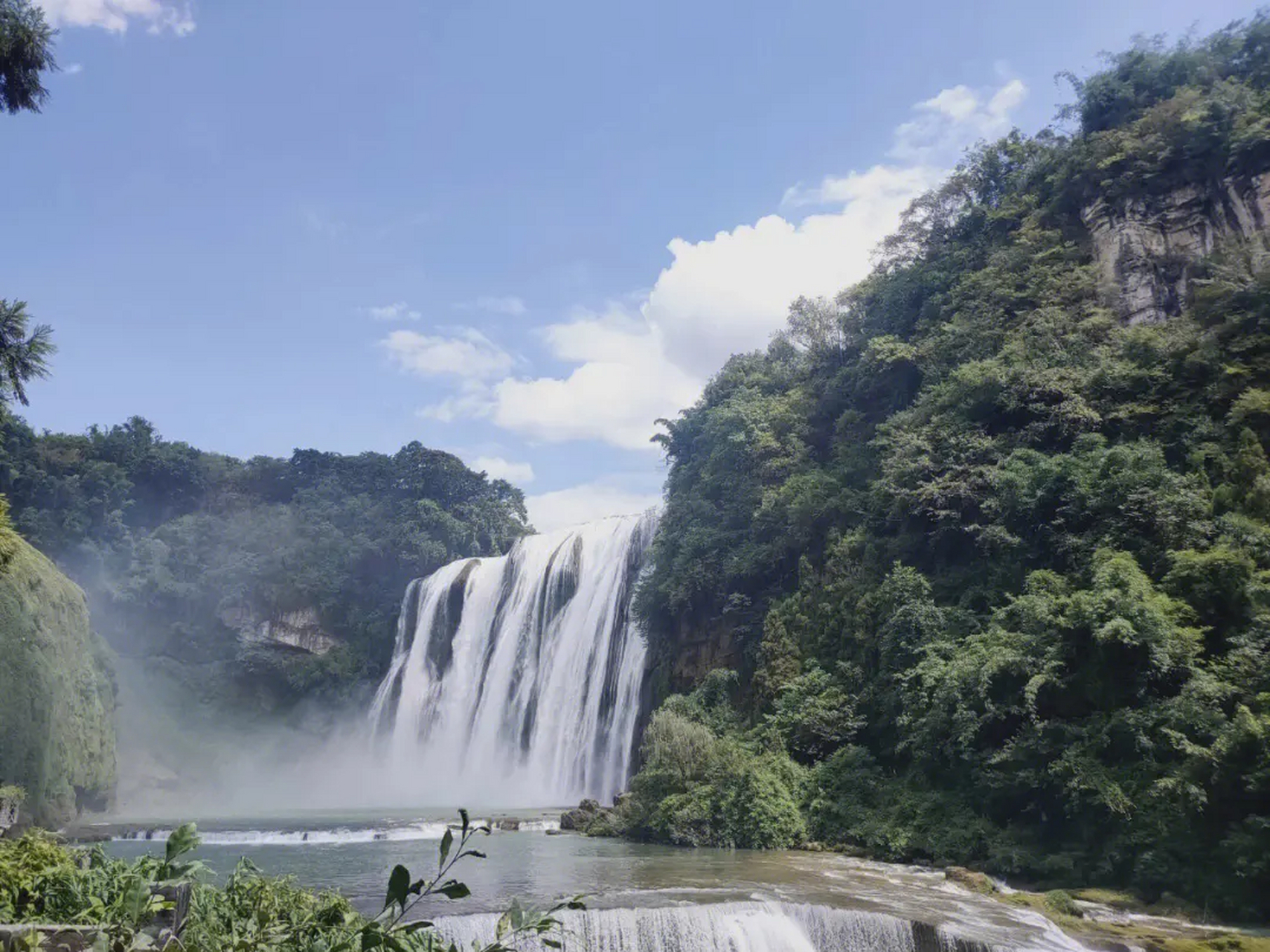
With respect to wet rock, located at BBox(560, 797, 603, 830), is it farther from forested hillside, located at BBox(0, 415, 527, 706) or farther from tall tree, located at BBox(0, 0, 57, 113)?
forested hillside, located at BBox(0, 415, 527, 706)

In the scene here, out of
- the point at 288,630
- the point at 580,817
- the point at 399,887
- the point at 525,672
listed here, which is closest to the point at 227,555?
the point at 288,630

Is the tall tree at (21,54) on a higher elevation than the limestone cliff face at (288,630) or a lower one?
higher

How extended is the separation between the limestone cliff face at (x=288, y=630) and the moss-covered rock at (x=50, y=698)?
Answer: 13.3 m

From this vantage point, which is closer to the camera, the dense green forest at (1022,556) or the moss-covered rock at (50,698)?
the dense green forest at (1022,556)

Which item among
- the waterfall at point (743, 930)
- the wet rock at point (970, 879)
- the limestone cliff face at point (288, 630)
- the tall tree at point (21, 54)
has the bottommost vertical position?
the waterfall at point (743, 930)

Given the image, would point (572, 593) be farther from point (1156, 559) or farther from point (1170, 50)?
point (1170, 50)

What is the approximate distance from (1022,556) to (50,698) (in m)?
A: 23.4

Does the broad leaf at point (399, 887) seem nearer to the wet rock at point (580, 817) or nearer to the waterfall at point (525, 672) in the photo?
the wet rock at point (580, 817)

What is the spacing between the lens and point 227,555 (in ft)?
147

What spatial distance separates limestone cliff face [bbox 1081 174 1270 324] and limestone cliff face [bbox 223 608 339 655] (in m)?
37.4

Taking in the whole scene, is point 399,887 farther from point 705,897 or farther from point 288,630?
point 288,630

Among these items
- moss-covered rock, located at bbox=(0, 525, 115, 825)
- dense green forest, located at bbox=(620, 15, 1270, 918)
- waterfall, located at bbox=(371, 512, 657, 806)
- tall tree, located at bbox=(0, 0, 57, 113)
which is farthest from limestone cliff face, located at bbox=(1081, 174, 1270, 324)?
Answer: moss-covered rock, located at bbox=(0, 525, 115, 825)

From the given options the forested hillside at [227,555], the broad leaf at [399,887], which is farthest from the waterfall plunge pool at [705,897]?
the forested hillside at [227,555]

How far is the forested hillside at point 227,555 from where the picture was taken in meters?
42.1
